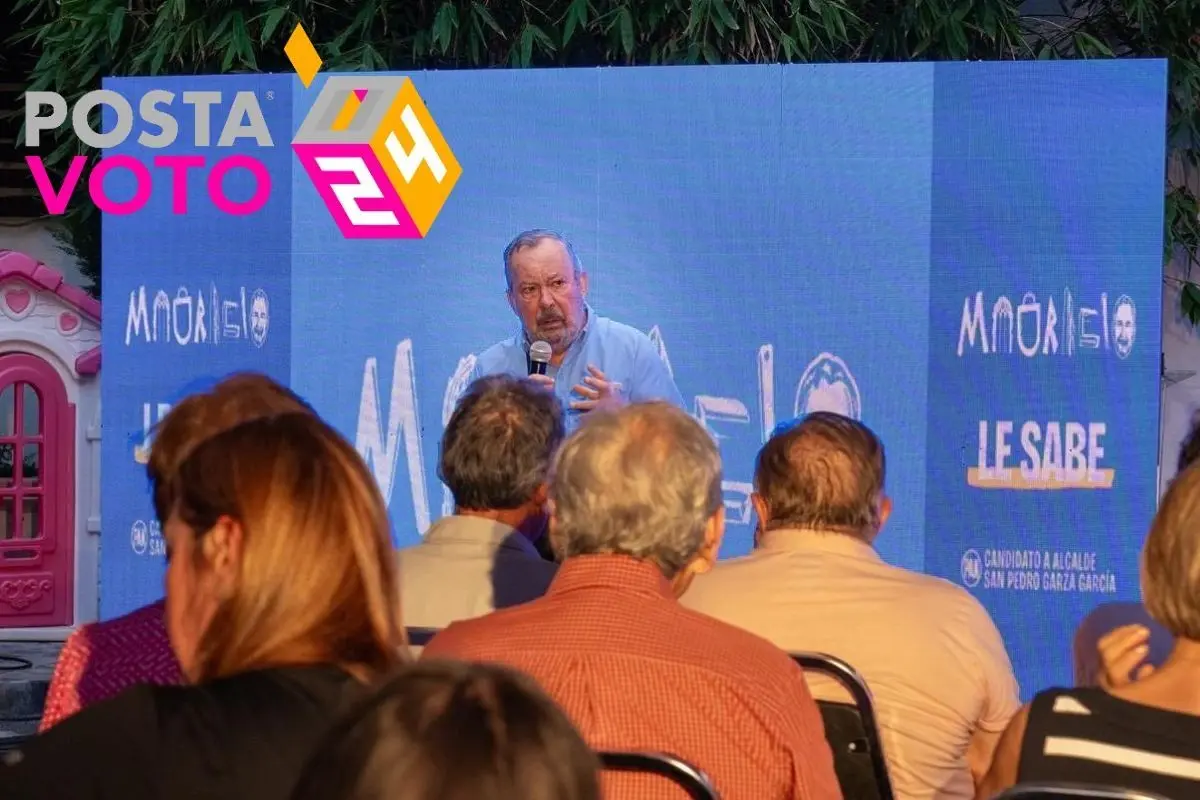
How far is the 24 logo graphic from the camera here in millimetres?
6801

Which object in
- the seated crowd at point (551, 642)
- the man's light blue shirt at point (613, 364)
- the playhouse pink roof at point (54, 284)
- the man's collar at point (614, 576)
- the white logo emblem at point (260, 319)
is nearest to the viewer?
the seated crowd at point (551, 642)

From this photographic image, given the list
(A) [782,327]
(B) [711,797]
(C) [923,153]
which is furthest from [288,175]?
(B) [711,797]

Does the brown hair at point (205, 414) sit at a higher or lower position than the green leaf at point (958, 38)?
lower

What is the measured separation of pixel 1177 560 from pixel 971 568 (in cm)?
421

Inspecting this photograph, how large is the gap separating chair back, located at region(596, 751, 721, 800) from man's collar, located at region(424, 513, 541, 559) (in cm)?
146

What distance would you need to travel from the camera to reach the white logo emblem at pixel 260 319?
22.7 feet

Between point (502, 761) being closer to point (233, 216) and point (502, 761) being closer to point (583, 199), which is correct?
point (583, 199)

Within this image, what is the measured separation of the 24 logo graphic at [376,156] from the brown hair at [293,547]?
5.05 meters

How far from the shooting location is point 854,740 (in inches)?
104

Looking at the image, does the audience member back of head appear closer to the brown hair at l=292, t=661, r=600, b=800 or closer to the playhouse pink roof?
the brown hair at l=292, t=661, r=600, b=800

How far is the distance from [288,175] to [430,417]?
3.86 feet

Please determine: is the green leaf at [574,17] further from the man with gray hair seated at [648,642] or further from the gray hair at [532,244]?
the man with gray hair seated at [648,642]

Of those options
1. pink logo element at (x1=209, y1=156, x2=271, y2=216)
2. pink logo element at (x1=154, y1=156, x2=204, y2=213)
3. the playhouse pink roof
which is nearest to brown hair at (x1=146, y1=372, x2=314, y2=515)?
pink logo element at (x1=209, y1=156, x2=271, y2=216)

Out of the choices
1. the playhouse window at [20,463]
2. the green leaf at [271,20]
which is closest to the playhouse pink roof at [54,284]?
the playhouse window at [20,463]
